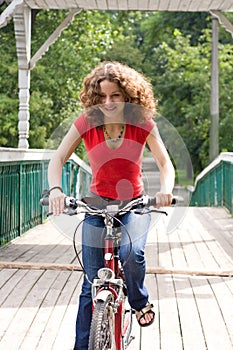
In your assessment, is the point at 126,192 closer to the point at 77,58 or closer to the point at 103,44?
the point at 77,58

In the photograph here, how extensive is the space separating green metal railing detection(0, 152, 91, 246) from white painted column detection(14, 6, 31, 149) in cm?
112

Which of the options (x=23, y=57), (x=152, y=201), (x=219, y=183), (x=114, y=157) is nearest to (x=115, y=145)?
(x=114, y=157)

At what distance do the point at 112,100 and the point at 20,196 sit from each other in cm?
555

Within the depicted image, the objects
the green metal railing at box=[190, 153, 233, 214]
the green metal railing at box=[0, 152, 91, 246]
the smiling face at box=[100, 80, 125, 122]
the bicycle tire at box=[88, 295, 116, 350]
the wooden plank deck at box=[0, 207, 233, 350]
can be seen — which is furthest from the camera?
the green metal railing at box=[190, 153, 233, 214]

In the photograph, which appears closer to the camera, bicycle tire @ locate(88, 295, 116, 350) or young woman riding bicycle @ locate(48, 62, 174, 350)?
bicycle tire @ locate(88, 295, 116, 350)

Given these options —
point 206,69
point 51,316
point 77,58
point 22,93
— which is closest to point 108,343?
point 51,316

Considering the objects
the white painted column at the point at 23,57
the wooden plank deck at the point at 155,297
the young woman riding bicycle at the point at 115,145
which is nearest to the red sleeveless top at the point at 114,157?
the young woman riding bicycle at the point at 115,145

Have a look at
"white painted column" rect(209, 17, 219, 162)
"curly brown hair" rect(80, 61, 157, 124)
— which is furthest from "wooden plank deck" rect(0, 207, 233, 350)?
"white painted column" rect(209, 17, 219, 162)

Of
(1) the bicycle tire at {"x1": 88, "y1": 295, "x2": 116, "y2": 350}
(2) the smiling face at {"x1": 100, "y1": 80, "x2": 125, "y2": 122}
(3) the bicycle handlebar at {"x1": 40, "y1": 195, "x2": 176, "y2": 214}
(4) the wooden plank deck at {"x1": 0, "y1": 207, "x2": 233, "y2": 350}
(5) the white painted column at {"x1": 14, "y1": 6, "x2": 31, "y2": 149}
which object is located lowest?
(4) the wooden plank deck at {"x1": 0, "y1": 207, "x2": 233, "y2": 350}

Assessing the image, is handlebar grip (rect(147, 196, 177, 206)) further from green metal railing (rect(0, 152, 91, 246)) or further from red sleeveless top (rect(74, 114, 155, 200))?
green metal railing (rect(0, 152, 91, 246))

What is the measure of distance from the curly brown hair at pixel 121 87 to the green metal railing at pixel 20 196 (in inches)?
177

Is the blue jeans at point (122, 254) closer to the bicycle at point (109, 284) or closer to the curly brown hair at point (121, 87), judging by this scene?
the bicycle at point (109, 284)

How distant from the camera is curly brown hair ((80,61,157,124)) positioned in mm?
3357

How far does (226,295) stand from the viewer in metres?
5.45
